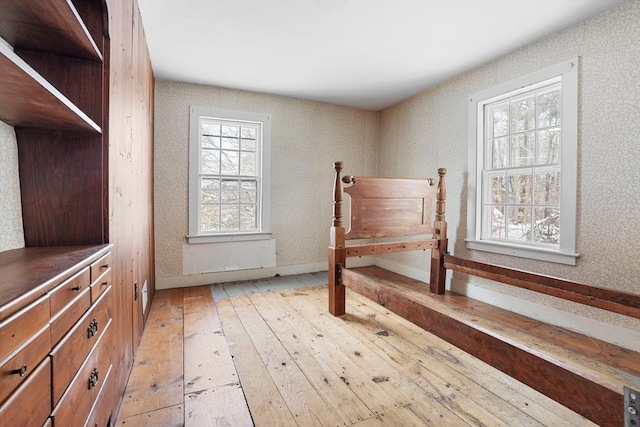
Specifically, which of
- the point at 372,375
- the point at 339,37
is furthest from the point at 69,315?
the point at 339,37

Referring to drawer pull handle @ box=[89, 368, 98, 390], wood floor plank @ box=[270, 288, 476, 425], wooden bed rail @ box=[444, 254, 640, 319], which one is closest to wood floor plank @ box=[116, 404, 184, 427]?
drawer pull handle @ box=[89, 368, 98, 390]

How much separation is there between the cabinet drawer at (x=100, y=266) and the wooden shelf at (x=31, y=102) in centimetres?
49

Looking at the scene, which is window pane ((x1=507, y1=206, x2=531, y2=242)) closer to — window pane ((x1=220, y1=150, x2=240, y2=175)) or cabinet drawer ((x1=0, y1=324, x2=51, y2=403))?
window pane ((x1=220, y1=150, x2=240, y2=175))

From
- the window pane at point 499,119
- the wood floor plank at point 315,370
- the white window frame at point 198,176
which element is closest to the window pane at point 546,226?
the window pane at point 499,119

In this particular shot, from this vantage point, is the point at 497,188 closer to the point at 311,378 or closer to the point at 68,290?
the point at 311,378

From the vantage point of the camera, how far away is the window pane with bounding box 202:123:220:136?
3.58 m

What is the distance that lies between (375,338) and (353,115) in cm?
319

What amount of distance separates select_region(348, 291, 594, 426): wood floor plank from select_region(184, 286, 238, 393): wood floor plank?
3.93ft

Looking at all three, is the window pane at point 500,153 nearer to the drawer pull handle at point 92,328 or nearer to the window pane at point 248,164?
the window pane at point 248,164

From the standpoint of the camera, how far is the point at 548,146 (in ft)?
8.40

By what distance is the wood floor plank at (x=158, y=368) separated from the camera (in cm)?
152

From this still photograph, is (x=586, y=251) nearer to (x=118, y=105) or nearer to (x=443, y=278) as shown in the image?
(x=443, y=278)

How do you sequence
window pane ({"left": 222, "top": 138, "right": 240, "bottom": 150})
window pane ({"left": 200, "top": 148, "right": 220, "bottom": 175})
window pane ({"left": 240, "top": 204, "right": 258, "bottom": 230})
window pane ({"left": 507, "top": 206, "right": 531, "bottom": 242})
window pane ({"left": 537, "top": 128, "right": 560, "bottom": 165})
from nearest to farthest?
window pane ({"left": 537, "top": 128, "right": 560, "bottom": 165})
window pane ({"left": 507, "top": 206, "right": 531, "bottom": 242})
window pane ({"left": 200, "top": 148, "right": 220, "bottom": 175})
window pane ({"left": 222, "top": 138, "right": 240, "bottom": 150})
window pane ({"left": 240, "top": 204, "right": 258, "bottom": 230})

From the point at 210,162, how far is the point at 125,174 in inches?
80.1
